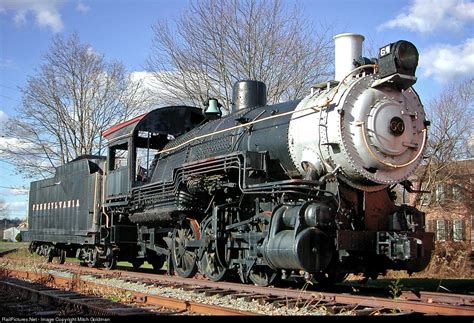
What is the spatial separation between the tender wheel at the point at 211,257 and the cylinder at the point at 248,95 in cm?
283

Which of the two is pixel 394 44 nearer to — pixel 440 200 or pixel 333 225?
pixel 333 225

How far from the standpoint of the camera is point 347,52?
9.27 metres

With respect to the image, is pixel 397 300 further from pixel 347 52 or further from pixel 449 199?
pixel 449 199

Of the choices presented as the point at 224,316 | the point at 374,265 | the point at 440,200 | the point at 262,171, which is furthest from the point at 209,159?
the point at 440,200

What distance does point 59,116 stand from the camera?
3212cm

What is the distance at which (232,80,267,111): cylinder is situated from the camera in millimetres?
11695

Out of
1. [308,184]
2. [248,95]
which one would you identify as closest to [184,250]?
[248,95]

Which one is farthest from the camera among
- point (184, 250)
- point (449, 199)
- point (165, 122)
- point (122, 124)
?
point (449, 199)

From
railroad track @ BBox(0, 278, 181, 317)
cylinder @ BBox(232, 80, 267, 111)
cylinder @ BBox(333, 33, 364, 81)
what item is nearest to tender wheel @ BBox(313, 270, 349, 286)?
railroad track @ BBox(0, 278, 181, 317)

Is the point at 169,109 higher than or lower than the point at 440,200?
higher

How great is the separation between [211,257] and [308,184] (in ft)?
10.8

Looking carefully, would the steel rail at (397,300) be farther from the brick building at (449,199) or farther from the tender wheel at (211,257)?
the brick building at (449,199)

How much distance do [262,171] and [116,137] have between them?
20.0ft

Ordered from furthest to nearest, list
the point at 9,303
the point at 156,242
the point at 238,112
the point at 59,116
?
the point at 59,116, the point at 156,242, the point at 238,112, the point at 9,303
